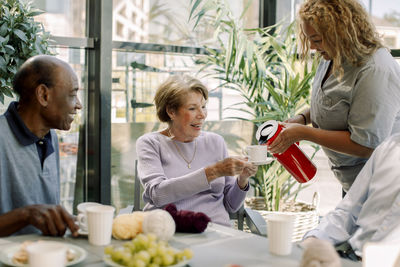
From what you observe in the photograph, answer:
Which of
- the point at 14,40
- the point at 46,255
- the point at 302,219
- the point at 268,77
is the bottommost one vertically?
the point at 302,219

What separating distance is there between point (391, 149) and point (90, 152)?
2.26m

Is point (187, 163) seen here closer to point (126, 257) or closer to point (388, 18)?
point (126, 257)

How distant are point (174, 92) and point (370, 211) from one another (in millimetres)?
1062

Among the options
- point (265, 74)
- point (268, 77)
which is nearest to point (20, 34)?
point (265, 74)

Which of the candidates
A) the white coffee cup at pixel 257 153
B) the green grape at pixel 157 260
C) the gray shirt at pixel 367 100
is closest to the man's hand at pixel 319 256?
the green grape at pixel 157 260

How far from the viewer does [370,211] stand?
6.15ft

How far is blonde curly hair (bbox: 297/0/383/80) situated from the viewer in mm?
2203

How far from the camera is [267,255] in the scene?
145cm

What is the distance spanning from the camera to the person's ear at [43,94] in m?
1.95

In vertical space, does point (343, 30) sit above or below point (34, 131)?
above

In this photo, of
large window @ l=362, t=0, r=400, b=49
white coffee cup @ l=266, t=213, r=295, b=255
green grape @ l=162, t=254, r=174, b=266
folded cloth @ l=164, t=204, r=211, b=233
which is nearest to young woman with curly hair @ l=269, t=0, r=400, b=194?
folded cloth @ l=164, t=204, r=211, b=233

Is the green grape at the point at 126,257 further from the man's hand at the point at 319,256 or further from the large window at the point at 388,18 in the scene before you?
the large window at the point at 388,18

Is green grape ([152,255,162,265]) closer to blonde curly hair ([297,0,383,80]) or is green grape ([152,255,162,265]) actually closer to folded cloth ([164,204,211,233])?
folded cloth ([164,204,211,233])

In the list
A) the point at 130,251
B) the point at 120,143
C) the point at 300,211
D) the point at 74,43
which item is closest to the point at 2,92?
the point at 74,43
